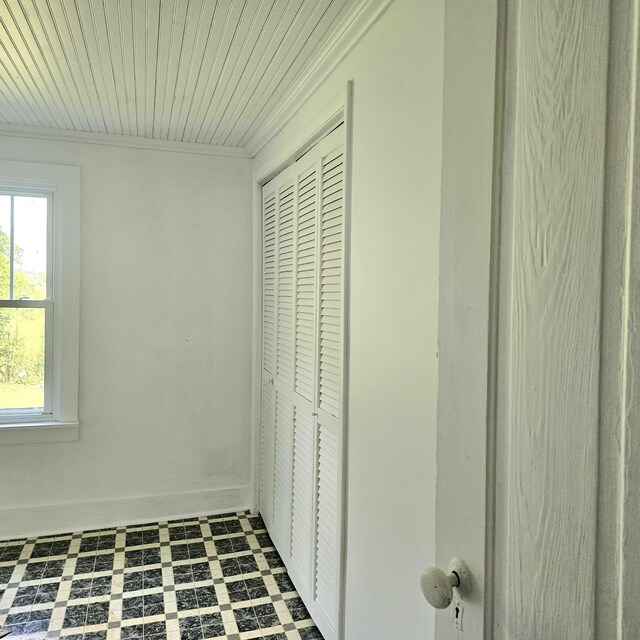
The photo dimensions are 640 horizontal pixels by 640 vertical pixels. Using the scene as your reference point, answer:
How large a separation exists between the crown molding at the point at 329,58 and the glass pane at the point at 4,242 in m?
1.55

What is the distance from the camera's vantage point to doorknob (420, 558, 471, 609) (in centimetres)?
72

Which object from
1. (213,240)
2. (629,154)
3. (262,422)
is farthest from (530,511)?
(213,240)

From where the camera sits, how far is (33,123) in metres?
2.83

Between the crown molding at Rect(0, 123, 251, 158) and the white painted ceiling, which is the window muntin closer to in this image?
the crown molding at Rect(0, 123, 251, 158)

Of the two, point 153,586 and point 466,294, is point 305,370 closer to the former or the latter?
point 153,586

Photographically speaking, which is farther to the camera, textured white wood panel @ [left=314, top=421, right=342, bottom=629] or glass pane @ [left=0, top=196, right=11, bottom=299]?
glass pane @ [left=0, top=196, right=11, bottom=299]

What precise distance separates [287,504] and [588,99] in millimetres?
2392

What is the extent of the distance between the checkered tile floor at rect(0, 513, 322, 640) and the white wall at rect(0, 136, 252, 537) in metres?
0.22

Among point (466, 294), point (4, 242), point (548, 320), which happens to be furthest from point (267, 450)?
point (548, 320)

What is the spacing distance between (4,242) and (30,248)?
13cm

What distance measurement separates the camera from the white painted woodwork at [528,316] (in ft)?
1.89

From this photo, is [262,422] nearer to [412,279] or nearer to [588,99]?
[412,279]

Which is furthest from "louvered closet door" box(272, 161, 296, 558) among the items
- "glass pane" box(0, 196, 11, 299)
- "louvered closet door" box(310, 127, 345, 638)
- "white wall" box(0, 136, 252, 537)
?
"glass pane" box(0, 196, 11, 299)

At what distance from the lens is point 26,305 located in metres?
2.99
